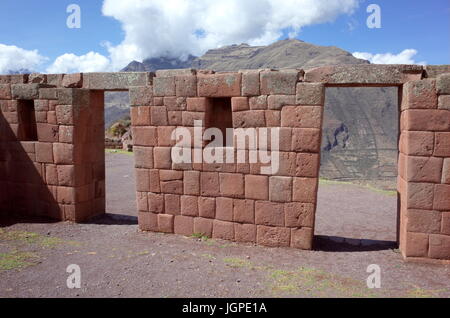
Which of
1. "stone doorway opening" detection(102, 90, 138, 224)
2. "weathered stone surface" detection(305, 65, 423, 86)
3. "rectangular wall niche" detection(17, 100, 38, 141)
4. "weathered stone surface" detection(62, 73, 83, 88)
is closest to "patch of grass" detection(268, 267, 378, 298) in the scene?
"weathered stone surface" detection(305, 65, 423, 86)

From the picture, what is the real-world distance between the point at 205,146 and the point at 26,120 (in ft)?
17.1

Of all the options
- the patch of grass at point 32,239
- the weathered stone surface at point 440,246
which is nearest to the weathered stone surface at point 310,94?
the weathered stone surface at point 440,246

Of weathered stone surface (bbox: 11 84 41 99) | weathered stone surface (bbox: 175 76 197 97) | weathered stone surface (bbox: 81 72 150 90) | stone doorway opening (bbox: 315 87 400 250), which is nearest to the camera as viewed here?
weathered stone surface (bbox: 175 76 197 97)

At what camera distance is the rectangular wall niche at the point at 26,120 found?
8938 millimetres

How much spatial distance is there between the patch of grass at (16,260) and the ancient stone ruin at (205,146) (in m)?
2.09

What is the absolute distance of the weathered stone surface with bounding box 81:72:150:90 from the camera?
25.4ft

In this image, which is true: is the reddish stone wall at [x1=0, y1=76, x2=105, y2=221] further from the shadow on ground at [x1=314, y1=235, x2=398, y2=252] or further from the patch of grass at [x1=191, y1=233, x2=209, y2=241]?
the shadow on ground at [x1=314, y1=235, x2=398, y2=252]

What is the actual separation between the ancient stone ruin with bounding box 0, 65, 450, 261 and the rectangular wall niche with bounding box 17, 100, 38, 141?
0.09 feet

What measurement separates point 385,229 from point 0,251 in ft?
29.9

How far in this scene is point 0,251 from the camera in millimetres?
6832

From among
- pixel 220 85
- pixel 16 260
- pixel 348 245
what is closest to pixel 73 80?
pixel 220 85

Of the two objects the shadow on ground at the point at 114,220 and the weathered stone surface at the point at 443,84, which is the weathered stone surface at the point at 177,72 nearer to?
the shadow on ground at the point at 114,220

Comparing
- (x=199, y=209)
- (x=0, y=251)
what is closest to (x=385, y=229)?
(x=199, y=209)
